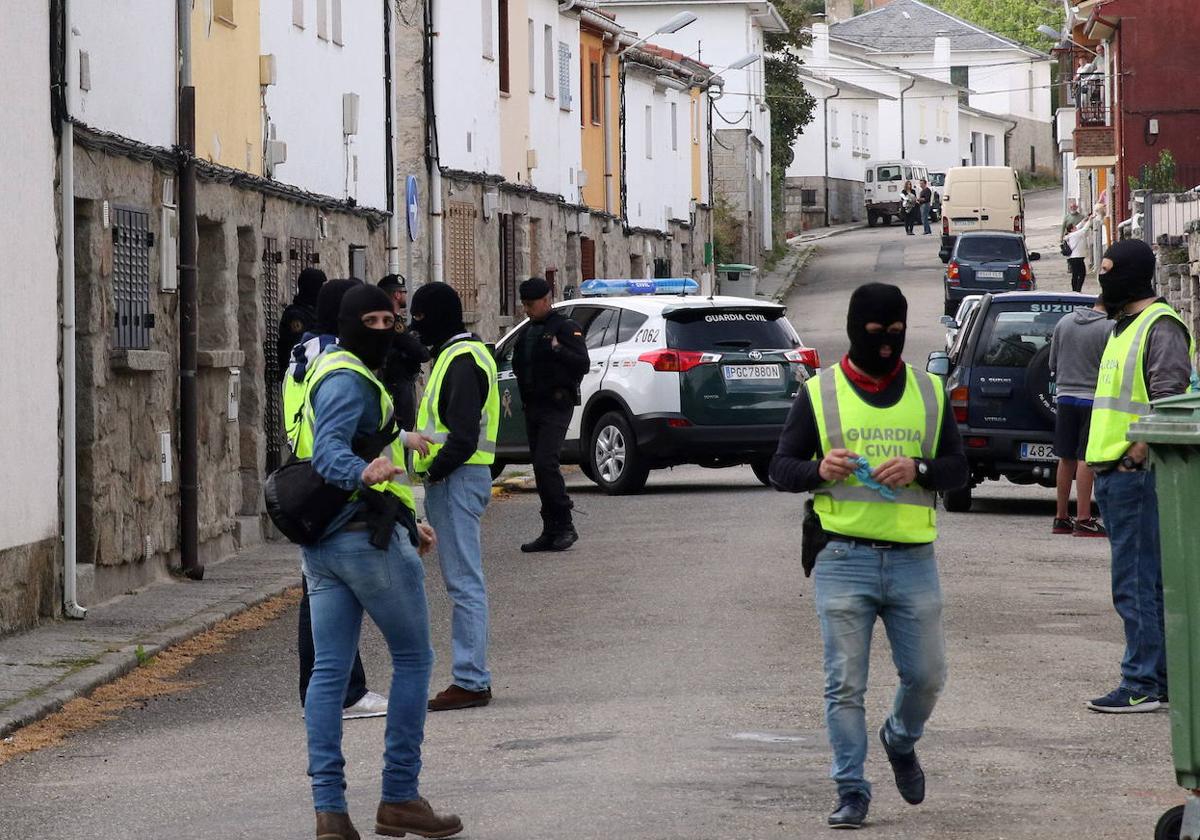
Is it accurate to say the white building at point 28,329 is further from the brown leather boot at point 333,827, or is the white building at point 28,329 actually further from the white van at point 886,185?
the white van at point 886,185

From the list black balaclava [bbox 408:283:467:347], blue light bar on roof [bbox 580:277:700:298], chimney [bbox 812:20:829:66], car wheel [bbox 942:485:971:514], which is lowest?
car wheel [bbox 942:485:971:514]

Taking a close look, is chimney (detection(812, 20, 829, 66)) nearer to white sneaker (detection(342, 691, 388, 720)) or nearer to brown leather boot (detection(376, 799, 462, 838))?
white sneaker (detection(342, 691, 388, 720))

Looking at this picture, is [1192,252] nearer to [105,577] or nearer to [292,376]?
[105,577]

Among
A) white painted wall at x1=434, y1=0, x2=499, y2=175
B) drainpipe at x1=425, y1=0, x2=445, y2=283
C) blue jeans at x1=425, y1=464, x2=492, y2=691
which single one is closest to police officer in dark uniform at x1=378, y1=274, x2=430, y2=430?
blue jeans at x1=425, y1=464, x2=492, y2=691

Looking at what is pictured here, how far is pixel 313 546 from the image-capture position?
6801 millimetres

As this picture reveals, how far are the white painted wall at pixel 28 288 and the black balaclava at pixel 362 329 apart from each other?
17.2 feet

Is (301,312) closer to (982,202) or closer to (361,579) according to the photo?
(361,579)

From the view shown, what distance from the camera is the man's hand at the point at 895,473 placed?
22.1ft

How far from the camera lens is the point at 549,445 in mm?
15188

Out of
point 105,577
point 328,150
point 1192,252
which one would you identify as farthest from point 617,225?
point 105,577

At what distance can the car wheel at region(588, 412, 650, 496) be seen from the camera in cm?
1966

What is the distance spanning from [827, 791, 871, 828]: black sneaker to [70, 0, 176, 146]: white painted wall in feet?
24.1

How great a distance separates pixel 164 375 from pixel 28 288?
2.67 meters

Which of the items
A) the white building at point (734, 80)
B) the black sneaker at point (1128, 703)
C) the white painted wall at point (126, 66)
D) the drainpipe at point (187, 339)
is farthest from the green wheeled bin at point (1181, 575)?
the white building at point (734, 80)
